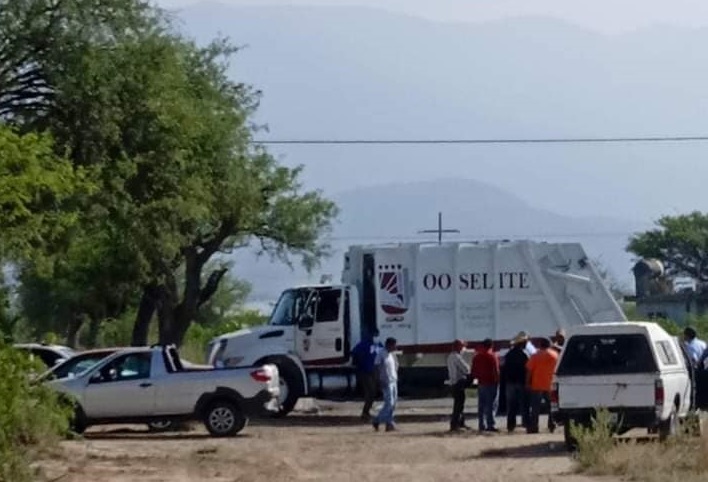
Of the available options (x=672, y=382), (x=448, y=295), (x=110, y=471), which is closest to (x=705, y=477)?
(x=672, y=382)

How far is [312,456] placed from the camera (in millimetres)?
26312

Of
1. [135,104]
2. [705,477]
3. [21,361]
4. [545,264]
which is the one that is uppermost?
[135,104]

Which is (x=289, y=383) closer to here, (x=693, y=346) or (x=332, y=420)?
(x=332, y=420)

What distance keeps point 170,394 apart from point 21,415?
A: 10.1m

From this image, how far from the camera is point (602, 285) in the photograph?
35875mm

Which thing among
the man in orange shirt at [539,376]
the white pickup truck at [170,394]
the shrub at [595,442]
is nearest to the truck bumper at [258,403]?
the white pickup truck at [170,394]

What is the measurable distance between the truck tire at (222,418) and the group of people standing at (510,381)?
411 cm

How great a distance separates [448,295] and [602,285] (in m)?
3.37

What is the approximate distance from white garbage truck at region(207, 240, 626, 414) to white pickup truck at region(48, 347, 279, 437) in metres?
5.18

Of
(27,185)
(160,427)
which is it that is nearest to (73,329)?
(160,427)

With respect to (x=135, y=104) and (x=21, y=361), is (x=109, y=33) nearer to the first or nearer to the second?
(x=135, y=104)

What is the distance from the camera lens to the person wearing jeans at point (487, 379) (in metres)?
30.3

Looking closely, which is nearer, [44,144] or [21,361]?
[21,361]

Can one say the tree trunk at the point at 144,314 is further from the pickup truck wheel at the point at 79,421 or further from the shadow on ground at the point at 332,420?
the pickup truck wheel at the point at 79,421
